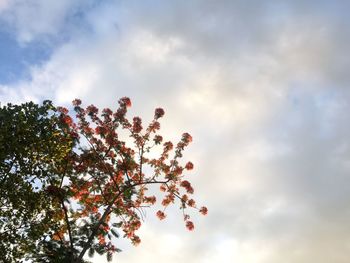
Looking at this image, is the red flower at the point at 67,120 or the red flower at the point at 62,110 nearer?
the red flower at the point at 67,120

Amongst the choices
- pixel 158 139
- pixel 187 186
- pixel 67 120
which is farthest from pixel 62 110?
pixel 187 186

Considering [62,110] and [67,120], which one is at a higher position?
[62,110]

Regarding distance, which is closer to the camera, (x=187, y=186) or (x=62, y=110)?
(x=62, y=110)

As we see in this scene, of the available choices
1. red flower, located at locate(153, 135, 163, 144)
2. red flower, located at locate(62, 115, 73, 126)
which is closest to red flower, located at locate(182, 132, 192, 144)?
red flower, located at locate(153, 135, 163, 144)

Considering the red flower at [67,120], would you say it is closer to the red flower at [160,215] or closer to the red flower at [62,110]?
the red flower at [62,110]

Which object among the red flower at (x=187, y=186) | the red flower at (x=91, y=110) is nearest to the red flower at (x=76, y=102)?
the red flower at (x=91, y=110)

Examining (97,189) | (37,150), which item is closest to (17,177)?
(37,150)

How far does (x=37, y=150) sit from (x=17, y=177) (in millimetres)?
1446

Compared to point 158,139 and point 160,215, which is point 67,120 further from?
point 160,215

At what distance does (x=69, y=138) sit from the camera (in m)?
18.7

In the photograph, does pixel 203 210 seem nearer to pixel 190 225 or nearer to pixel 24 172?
pixel 190 225

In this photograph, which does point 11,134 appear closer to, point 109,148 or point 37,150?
point 37,150

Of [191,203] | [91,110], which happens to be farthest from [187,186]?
[91,110]

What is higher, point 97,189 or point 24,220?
point 97,189
